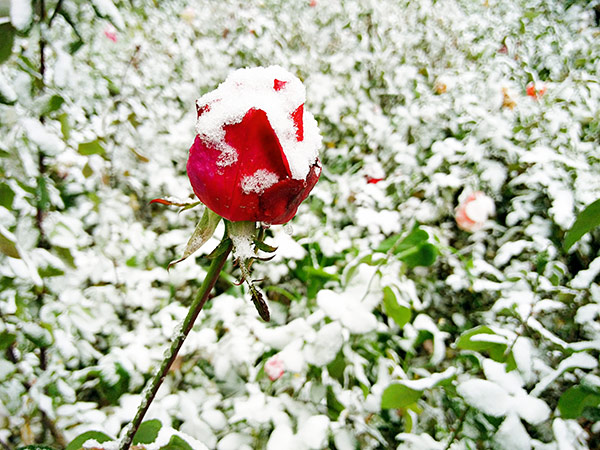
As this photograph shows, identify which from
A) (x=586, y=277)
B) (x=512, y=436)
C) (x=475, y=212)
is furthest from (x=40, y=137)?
(x=475, y=212)

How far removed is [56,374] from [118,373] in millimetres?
82

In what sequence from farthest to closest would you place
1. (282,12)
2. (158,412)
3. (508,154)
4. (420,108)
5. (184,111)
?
(282,12) < (184,111) < (420,108) < (508,154) < (158,412)

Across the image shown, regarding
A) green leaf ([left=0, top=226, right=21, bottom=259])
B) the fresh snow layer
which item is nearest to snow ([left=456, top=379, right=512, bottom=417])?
the fresh snow layer

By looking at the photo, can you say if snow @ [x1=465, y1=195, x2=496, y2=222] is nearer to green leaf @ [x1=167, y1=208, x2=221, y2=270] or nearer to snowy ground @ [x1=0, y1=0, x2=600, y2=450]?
snowy ground @ [x1=0, y1=0, x2=600, y2=450]

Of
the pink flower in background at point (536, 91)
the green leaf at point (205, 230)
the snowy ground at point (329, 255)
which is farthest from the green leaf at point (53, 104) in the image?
the pink flower in background at point (536, 91)

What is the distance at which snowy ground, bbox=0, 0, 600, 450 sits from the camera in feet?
1.44

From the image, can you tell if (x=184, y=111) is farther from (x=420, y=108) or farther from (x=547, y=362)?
(x=547, y=362)

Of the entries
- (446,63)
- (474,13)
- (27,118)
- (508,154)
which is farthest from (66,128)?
(474,13)

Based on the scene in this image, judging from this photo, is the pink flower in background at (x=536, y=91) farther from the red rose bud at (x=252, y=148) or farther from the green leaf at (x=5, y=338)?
the green leaf at (x=5, y=338)

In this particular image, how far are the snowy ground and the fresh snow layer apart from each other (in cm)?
19

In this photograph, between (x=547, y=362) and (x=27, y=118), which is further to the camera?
(x=547, y=362)

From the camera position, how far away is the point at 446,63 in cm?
171

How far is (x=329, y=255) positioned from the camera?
2.86 ft

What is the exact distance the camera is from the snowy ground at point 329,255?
0.44 m
